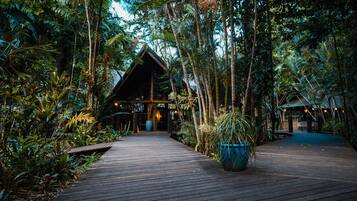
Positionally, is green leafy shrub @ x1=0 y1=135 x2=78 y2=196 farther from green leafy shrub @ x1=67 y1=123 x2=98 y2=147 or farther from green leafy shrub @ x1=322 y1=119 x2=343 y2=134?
green leafy shrub @ x1=322 y1=119 x2=343 y2=134

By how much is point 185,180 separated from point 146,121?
33.6 ft

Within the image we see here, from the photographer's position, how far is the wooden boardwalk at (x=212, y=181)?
2406mm

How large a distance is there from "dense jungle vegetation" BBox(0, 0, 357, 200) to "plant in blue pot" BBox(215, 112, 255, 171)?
0.45 meters

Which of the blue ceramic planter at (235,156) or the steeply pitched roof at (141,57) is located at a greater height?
the steeply pitched roof at (141,57)

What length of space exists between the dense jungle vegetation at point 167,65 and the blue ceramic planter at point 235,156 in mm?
789

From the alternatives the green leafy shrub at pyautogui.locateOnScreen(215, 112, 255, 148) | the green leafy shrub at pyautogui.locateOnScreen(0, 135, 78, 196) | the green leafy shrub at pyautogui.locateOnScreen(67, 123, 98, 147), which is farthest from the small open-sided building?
the green leafy shrub at pyautogui.locateOnScreen(0, 135, 78, 196)

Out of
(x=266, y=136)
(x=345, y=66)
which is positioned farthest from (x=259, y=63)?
(x=345, y=66)

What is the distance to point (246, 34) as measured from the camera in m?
6.88

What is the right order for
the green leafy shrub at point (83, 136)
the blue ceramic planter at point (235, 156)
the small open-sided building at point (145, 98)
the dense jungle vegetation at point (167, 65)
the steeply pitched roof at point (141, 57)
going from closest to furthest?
the dense jungle vegetation at point (167, 65) < the blue ceramic planter at point (235, 156) < the green leafy shrub at point (83, 136) < the steeply pitched roof at point (141, 57) < the small open-sided building at point (145, 98)

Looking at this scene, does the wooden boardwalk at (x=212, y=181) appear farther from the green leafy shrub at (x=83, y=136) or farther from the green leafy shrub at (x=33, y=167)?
the green leafy shrub at (x=83, y=136)

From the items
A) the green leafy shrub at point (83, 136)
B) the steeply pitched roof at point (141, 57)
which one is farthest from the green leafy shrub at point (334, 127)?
the green leafy shrub at point (83, 136)

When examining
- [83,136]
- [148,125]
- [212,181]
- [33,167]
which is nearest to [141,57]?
[148,125]

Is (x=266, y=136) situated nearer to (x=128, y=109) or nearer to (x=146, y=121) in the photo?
(x=146, y=121)

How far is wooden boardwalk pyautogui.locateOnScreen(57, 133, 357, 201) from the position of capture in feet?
7.89
